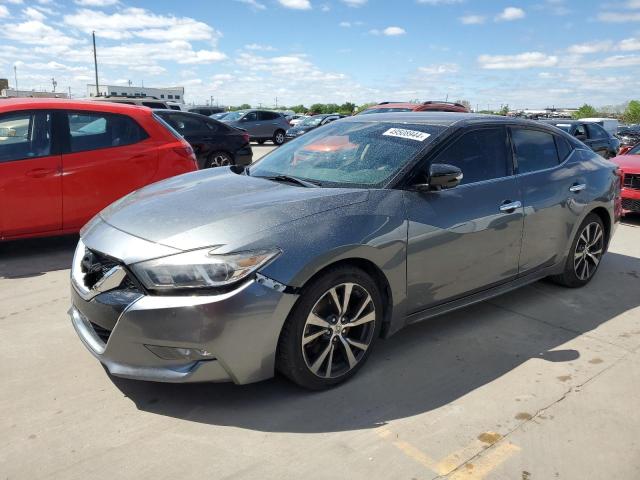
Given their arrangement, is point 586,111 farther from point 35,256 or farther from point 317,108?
point 35,256

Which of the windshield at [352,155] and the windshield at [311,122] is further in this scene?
the windshield at [311,122]

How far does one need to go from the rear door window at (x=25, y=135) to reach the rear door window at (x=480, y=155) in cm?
400

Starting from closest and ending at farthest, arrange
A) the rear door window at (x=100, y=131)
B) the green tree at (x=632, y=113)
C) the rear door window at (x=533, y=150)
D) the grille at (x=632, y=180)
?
1. the rear door window at (x=533, y=150)
2. the rear door window at (x=100, y=131)
3. the grille at (x=632, y=180)
4. the green tree at (x=632, y=113)

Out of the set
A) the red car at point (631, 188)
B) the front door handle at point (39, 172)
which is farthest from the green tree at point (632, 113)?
the front door handle at point (39, 172)

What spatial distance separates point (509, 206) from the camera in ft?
13.0

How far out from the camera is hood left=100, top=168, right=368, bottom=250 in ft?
9.22

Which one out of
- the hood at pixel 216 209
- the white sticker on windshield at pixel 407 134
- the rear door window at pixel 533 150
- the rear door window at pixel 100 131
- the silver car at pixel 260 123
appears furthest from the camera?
the silver car at pixel 260 123

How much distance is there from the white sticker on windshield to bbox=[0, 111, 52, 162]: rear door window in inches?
140

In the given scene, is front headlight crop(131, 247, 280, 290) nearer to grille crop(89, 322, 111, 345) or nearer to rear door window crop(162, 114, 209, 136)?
grille crop(89, 322, 111, 345)

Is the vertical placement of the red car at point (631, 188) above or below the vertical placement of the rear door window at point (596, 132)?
below

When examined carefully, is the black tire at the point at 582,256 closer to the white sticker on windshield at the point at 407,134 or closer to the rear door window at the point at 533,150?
the rear door window at the point at 533,150

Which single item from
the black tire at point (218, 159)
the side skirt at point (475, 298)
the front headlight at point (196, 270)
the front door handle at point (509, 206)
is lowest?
the side skirt at point (475, 298)

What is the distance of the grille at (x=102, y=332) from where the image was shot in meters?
2.83

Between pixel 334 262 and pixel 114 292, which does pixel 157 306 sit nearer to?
pixel 114 292
